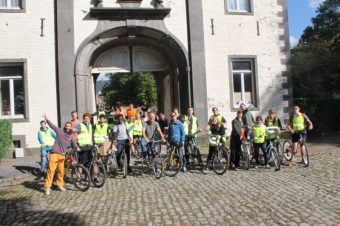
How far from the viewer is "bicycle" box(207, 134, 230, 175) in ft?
34.6

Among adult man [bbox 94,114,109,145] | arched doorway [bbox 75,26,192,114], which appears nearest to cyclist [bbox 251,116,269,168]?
adult man [bbox 94,114,109,145]

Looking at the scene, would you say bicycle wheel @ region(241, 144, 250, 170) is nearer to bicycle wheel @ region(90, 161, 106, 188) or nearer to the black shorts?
the black shorts

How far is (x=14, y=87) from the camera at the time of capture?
1526cm

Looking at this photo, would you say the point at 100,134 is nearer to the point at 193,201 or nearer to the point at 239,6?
the point at 193,201

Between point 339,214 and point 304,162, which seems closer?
point 339,214

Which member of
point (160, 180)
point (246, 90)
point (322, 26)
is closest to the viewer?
point (160, 180)

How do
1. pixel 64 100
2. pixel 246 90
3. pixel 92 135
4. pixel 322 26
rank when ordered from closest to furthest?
pixel 92 135, pixel 64 100, pixel 246 90, pixel 322 26

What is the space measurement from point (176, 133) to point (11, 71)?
25.4 ft

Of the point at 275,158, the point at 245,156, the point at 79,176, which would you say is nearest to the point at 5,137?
the point at 79,176

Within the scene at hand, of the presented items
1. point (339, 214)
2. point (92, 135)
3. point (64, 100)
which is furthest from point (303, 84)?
point (339, 214)

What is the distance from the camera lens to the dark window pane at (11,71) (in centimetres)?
1521

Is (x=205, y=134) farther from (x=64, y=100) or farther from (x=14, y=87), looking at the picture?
(x=14, y=87)

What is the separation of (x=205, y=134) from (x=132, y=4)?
5744mm

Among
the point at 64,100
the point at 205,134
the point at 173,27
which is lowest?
the point at 205,134
